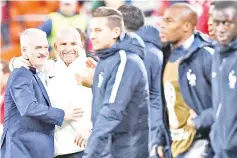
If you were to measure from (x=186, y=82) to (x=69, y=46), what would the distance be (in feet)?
6.52

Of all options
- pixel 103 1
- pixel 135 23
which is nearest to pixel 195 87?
pixel 135 23

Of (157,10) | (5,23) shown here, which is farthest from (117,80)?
(5,23)

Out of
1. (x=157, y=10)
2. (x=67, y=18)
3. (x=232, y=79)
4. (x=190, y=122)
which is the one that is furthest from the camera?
(x=157, y=10)

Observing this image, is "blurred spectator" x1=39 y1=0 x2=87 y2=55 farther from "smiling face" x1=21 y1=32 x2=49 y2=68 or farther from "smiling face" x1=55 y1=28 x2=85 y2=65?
"smiling face" x1=21 y1=32 x2=49 y2=68

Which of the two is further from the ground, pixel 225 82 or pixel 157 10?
pixel 225 82

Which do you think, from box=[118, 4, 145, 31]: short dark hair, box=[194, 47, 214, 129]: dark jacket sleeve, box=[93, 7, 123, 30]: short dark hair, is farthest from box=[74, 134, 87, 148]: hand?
box=[194, 47, 214, 129]: dark jacket sleeve

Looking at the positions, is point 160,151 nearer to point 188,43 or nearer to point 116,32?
→ point 188,43

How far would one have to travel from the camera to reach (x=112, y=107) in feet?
27.7

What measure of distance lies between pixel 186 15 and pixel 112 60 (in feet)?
2.12

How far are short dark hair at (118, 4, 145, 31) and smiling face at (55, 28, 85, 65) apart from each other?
1.65 feet

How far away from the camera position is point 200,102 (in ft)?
26.9

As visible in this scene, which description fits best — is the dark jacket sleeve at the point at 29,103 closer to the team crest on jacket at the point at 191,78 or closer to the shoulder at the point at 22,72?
the shoulder at the point at 22,72

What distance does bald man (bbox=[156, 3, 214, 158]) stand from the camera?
322 inches

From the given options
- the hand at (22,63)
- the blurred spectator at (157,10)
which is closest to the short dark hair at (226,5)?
the hand at (22,63)
